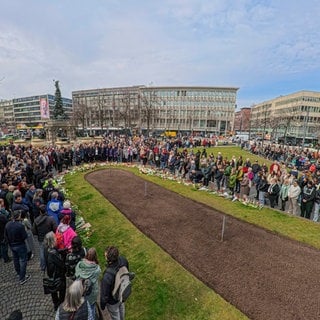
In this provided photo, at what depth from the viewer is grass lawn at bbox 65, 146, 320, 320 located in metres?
5.43

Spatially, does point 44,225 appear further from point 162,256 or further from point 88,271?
point 162,256

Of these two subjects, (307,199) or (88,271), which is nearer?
(88,271)

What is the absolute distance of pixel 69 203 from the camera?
748 cm

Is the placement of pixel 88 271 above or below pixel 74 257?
above

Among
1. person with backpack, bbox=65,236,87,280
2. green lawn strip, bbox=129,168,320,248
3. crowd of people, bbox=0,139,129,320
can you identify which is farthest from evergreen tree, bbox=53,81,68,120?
person with backpack, bbox=65,236,87,280

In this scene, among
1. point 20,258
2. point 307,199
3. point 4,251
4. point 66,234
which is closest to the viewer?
point 66,234

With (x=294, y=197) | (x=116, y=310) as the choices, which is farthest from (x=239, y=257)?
(x=294, y=197)

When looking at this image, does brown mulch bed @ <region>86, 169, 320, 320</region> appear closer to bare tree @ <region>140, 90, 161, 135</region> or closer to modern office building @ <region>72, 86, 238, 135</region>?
bare tree @ <region>140, 90, 161, 135</region>

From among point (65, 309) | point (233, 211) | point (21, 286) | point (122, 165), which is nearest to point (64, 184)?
point (122, 165)

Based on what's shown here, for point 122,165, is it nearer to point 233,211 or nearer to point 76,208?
point 76,208

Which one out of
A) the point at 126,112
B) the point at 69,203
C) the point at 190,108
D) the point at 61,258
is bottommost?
the point at 61,258

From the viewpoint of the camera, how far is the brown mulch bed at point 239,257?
575 centimetres

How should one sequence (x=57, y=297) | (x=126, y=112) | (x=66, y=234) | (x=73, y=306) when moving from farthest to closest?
1. (x=126, y=112)
2. (x=66, y=234)
3. (x=57, y=297)
4. (x=73, y=306)

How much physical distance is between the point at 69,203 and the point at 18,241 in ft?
5.88
